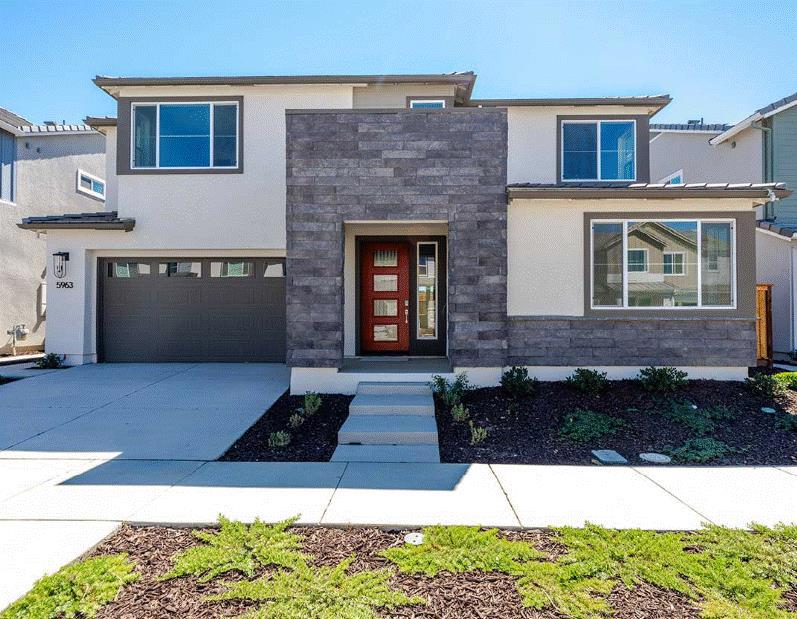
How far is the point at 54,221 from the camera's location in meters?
10.8

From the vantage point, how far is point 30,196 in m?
13.9

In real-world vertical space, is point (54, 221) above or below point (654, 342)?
above

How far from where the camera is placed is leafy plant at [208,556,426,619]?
2.62 meters

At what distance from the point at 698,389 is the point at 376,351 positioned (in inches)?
226

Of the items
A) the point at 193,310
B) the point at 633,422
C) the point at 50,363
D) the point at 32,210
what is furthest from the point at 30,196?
the point at 633,422

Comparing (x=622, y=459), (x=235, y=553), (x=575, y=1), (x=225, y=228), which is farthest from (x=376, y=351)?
(x=575, y=1)

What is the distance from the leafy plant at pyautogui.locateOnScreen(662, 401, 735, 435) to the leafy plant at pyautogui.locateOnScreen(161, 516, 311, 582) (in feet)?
17.4

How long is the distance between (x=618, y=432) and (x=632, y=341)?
86.7 inches

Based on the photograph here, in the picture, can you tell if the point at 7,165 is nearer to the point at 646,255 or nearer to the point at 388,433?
the point at 388,433

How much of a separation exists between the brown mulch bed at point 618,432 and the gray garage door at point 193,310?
5.77m

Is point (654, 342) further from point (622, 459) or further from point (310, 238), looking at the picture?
point (310, 238)

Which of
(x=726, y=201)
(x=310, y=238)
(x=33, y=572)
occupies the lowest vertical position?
(x=33, y=572)

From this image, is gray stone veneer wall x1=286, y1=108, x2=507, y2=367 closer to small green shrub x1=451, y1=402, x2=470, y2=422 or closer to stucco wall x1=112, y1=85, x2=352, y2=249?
small green shrub x1=451, y1=402, x2=470, y2=422

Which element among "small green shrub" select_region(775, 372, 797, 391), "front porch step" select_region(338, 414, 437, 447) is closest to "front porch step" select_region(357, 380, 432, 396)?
"front porch step" select_region(338, 414, 437, 447)
